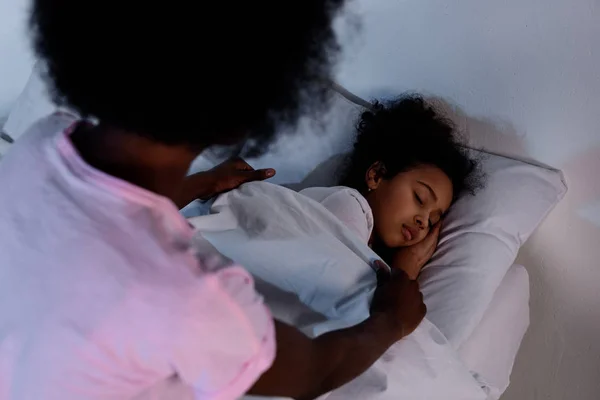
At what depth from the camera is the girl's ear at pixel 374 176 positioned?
119 centimetres

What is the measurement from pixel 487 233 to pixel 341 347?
1.53 feet

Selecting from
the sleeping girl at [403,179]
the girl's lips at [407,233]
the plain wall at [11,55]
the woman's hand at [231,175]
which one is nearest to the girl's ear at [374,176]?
the sleeping girl at [403,179]

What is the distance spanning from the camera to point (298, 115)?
23.4 inches

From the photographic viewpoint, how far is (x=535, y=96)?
1.06m

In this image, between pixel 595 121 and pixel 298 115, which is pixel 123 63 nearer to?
pixel 298 115

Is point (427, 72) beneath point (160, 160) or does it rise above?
above

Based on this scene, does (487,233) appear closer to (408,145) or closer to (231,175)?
(408,145)

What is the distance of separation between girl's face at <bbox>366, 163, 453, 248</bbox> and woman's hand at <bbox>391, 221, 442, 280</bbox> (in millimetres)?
10

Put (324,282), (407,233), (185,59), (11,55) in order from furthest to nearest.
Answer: (11,55), (407,233), (324,282), (185,59)

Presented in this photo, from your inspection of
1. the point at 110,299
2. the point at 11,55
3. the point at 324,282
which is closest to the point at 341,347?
the point at 324,282

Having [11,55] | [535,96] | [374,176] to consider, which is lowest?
[11,55]

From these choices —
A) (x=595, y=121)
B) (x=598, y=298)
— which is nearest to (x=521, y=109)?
(x=595, y=121)

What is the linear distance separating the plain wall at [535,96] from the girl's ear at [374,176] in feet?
0.51

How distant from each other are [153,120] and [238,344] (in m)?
0.20
